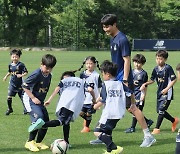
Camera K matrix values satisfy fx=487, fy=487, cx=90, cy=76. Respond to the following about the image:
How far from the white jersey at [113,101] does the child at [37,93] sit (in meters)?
1.02

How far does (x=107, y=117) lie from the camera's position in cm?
698

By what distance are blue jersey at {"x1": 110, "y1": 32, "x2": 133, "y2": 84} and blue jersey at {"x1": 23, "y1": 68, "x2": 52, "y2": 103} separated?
3.62 feet

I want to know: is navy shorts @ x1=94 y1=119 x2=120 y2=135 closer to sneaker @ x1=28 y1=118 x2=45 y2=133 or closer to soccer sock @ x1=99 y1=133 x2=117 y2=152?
soccer sock @ x1=99 y1=133 x2=117 y2=152

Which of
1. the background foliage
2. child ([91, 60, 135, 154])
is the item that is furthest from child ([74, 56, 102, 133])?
the background foliage

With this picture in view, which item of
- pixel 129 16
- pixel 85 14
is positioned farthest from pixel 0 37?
pixel 129 16

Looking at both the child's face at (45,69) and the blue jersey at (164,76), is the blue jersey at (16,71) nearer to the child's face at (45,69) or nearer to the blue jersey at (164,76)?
the blue jersey at (164,76)

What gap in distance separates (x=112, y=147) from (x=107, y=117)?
0.44 m

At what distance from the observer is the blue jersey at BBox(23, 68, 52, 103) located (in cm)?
746

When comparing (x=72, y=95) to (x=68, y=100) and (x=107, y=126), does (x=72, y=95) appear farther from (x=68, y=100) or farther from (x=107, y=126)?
(x=107, y=126)

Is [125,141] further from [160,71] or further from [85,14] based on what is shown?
[85,14]

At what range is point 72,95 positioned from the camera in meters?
7.52

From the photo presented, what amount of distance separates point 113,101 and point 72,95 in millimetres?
847

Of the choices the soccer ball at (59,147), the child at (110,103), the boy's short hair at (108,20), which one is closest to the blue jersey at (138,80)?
the boy's short hair at (108,20)

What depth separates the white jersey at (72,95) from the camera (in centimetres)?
751
